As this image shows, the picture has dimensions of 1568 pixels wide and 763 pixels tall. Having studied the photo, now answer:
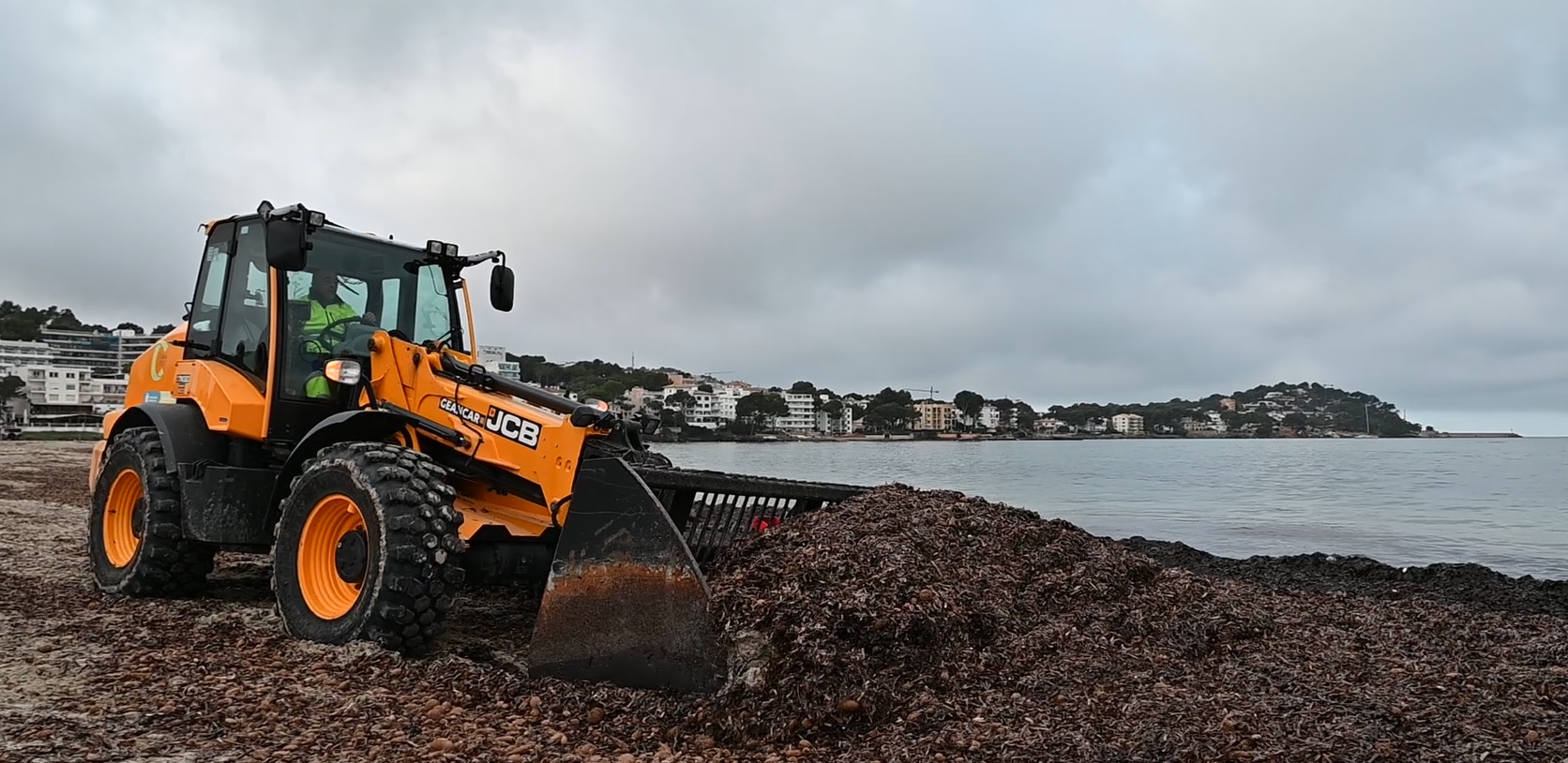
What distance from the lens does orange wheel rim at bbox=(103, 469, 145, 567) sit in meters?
6.81

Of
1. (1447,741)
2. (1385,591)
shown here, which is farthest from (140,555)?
(1385,591)

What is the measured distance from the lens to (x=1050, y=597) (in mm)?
5180

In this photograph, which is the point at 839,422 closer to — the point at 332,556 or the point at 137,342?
the point at 137,342

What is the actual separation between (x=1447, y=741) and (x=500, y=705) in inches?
136

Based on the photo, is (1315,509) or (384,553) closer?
(384,553)

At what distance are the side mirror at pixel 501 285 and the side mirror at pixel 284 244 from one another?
1.39 m

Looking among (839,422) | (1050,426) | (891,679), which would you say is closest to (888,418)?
(839,422)

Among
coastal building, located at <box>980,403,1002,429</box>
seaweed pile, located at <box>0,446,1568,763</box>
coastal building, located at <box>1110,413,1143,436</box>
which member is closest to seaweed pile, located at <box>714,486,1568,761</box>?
seaweed pile, located at <box>0,446,1568,763</box>

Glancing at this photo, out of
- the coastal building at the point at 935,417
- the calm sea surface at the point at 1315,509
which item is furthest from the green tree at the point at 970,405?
the calm sea surface at the point at 1315,509

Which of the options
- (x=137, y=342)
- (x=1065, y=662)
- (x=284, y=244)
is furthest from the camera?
(x=137, y=342)

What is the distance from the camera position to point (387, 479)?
4871 mm

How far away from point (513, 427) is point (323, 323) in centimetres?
186

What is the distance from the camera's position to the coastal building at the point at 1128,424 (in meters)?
137

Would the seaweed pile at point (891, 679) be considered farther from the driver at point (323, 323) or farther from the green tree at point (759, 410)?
the green tree at point (759, 410)
